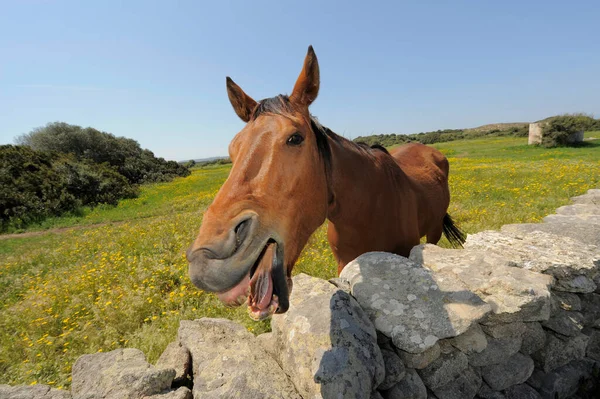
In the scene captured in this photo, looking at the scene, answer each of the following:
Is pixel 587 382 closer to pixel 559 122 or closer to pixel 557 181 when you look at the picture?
pixel 557 181

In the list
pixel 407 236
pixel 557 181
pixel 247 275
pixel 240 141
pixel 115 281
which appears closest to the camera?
pixel 247 275

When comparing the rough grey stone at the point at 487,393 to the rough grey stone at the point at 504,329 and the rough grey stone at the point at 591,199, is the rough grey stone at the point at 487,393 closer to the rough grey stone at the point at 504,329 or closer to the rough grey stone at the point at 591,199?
the rough grey stone at the point at 504,329

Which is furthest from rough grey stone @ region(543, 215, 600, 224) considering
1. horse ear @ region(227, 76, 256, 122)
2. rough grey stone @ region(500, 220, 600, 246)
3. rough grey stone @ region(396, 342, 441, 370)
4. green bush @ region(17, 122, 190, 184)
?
green bush @ region(17, 122, 190, 184)

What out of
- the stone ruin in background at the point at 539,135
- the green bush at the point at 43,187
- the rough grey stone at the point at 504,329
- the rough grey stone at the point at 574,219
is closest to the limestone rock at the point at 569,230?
the rough grey stone at the point at 574,219

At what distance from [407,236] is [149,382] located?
2.41m

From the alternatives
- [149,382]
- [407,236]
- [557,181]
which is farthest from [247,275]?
[557,181]

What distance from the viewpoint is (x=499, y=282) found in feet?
6.89

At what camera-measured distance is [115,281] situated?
5.39 m

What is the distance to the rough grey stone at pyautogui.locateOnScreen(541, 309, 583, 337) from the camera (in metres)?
2.33

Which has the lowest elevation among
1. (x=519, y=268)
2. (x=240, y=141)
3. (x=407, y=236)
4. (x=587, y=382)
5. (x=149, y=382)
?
(x=587, y=382)

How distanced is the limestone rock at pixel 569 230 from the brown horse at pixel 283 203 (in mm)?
1582

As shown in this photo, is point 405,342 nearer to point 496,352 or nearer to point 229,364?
point 496,352

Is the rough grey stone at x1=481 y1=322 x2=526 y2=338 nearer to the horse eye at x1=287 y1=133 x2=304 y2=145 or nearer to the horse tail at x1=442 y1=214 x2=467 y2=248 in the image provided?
the horse eye at x1=287 y1=133 x2=304 y2=145

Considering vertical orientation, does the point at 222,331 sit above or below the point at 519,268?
below
